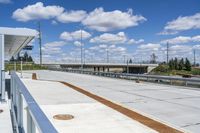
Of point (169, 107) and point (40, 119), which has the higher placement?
point (40, 119)

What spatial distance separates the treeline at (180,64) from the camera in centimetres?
10675

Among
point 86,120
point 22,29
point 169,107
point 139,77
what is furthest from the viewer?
point 139,77

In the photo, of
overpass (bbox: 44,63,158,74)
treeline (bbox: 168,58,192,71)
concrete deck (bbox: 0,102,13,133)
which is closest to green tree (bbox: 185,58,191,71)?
treeline (bbox: 168,58,192,71)

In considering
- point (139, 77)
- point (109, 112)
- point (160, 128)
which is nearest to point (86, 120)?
point (109, 112)

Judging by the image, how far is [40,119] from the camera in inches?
112

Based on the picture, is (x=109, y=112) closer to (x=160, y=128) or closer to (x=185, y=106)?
(x=160, y=128)

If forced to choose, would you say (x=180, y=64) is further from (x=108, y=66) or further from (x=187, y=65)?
(x=108, y=66)

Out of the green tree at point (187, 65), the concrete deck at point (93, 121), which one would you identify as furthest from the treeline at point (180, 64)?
Answer: the concrete deck at point (93, 121)

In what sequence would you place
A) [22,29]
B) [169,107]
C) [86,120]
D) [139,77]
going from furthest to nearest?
[139,77], [22,29], [169,107], [86,120]

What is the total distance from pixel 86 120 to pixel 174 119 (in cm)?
306

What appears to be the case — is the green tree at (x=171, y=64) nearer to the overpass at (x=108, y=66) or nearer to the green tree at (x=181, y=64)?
the green tree at (x=181, y=64)

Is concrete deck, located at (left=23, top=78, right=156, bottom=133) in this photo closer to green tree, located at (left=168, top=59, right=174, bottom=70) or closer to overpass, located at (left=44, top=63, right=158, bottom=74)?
overpass, located at (left=44, top=63, right=158, bottom=74)

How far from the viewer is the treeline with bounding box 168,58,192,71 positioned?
350ft

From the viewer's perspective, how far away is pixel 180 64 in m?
111
